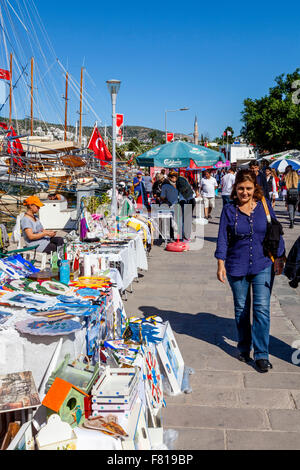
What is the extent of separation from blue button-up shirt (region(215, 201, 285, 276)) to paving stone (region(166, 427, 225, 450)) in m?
1.45

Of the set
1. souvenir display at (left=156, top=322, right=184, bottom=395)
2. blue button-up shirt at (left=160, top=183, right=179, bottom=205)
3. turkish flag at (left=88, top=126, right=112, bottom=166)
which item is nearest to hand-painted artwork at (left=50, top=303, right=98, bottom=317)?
souvenir display at (left=156, top=322, right=184, bottom=395)

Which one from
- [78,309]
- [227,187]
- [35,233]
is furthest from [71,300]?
[227,187]

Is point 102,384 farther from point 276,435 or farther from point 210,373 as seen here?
point 210,373

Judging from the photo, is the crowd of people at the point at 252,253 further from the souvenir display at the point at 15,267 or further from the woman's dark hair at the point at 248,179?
the souvenir display at the point at 15,267

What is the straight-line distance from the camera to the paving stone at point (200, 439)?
3051 millimetres

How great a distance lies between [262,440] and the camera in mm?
3119

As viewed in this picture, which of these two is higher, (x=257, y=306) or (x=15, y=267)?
(x=15, y=267)

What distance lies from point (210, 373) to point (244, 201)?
1.59m

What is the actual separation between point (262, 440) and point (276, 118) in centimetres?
3954

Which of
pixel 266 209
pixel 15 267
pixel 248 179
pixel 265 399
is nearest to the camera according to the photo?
pixel 265 399

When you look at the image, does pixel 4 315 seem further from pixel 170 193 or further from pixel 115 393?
pixel 170 193

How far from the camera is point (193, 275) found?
8.28m

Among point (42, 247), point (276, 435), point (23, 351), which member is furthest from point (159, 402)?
point (42, 247)

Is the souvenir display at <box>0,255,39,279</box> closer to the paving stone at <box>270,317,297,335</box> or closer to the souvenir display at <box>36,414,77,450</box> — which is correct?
the souvenir display at <box>36,414,77,450</box>
